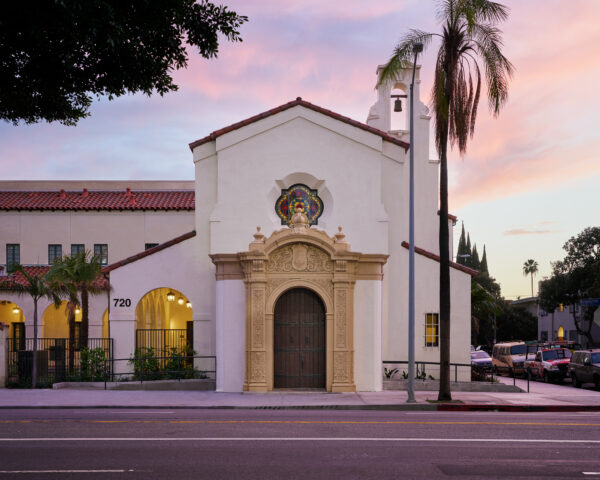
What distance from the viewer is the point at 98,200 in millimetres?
41656

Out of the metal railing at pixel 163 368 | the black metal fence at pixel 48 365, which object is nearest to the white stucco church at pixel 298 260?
the metal railing at pixel 163 368

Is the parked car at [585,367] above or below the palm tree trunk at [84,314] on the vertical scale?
below

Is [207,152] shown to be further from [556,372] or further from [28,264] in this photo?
[556,372]

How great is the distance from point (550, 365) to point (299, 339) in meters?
17.9

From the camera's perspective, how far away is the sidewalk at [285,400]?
21188 mm

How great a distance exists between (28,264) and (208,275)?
15.8 m

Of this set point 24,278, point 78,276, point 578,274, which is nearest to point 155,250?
point 78,276

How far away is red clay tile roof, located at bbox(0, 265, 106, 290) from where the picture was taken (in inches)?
1457

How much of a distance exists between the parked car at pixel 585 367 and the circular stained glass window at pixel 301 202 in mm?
13483

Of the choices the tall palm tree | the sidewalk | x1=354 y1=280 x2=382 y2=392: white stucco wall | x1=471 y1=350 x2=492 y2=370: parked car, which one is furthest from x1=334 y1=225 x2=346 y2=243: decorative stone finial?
x1=471 y1=350 x2=492 y2=370: parked car

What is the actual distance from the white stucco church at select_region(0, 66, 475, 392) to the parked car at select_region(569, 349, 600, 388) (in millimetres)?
6622

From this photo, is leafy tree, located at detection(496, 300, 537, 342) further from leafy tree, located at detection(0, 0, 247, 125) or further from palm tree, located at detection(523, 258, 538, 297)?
leafy tree, located at detection(0, 0, 247, 125)

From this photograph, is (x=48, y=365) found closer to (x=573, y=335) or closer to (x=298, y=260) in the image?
(x=298, y=260)

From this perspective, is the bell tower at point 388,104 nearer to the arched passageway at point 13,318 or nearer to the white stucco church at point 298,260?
the white stucco church at point 298,260
